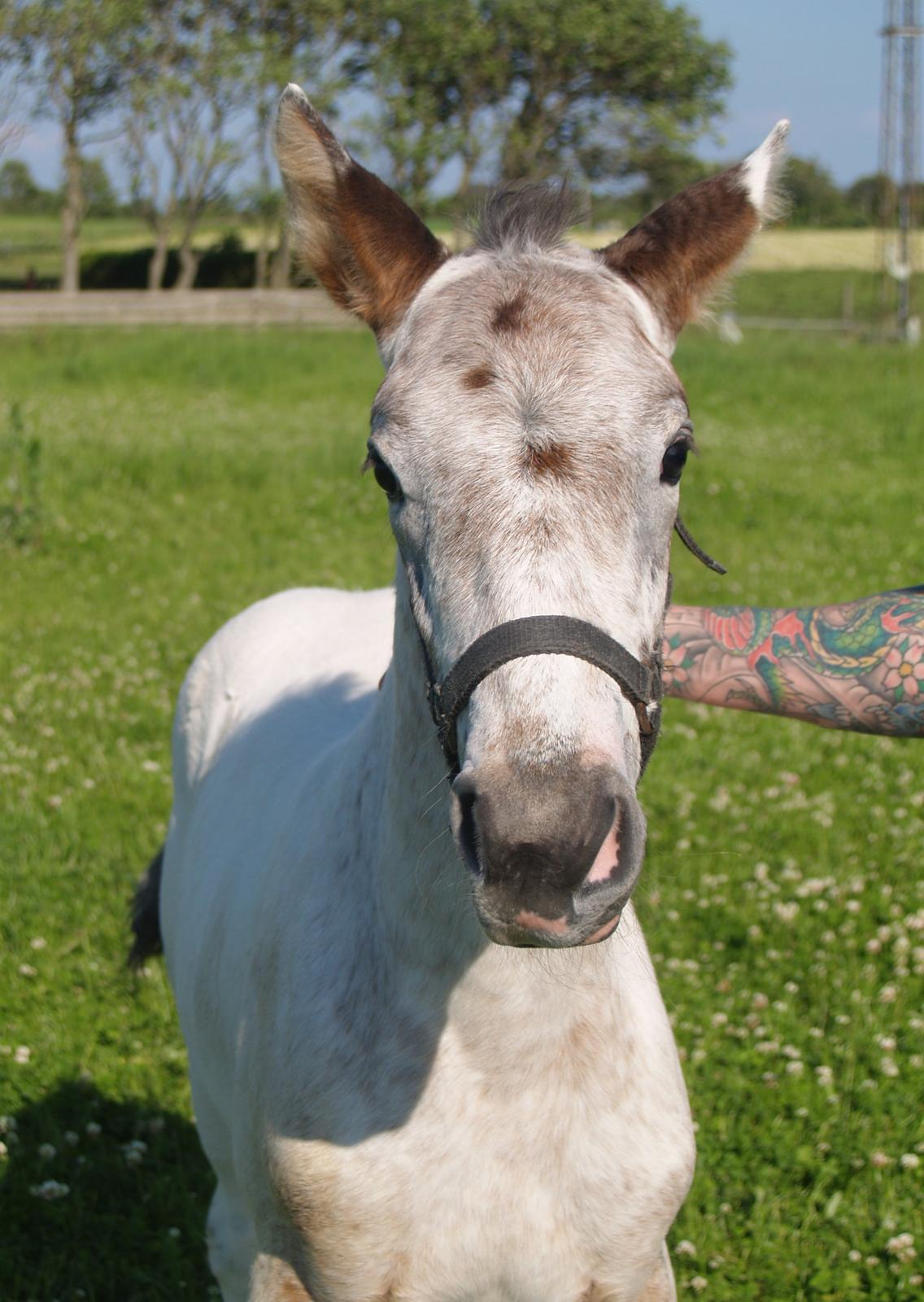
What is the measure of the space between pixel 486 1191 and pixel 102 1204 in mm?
2145

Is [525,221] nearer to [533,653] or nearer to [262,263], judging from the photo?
[533,653]

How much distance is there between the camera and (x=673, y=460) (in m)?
2.28

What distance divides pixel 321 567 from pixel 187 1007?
24.9 ft

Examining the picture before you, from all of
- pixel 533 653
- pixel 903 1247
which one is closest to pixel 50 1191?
pixel 903 1247

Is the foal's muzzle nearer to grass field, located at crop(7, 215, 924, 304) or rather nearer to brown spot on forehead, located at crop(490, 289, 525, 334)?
brown spot on forehead, located at crop(490, 289, 525, 334)

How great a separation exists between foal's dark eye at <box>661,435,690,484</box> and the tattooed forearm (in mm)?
734

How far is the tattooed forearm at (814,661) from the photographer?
304 cm

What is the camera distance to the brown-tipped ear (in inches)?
99.0

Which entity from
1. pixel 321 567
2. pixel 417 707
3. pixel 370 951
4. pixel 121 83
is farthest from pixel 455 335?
pixel 121 83

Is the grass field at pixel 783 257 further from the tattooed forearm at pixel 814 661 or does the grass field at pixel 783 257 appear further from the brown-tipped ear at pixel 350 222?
the brown-tipped ear at pixel 350 222

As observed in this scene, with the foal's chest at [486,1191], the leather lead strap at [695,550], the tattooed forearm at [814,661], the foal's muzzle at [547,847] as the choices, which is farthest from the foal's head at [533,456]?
the tattooed forearm at [814,661]

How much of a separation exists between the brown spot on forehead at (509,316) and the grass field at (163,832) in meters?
1.48

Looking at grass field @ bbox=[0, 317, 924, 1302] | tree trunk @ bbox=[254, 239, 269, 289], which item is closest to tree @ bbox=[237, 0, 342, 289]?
tree trunk @ bbox=[254, 239, 269, 289]

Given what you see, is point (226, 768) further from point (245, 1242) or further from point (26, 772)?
point (26, 772)
